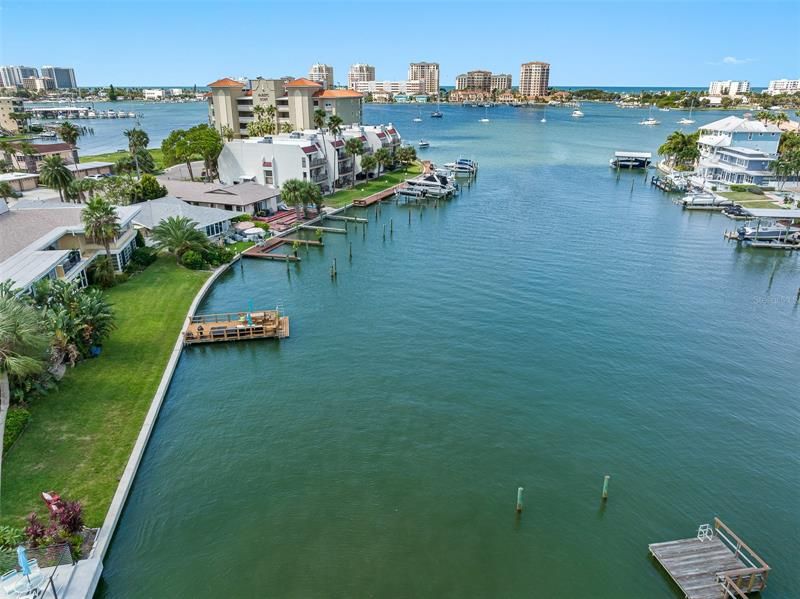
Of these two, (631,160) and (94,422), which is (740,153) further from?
(94,422)

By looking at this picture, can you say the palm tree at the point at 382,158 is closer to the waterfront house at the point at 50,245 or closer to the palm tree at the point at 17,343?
the waterfront house at the point at 50,245

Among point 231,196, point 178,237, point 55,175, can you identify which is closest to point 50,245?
point 178,237

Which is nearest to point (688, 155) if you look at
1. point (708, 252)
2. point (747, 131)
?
point (747, 131)

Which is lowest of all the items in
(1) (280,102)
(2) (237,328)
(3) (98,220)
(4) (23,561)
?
(2) (237,328)

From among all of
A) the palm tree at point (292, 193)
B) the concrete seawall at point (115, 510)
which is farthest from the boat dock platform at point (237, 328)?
the palm tree at point (292, 193)

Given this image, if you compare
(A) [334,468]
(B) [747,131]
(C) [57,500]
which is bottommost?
(A) [334,468]

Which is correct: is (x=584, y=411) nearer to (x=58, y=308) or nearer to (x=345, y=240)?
(x=58, y=308)
